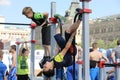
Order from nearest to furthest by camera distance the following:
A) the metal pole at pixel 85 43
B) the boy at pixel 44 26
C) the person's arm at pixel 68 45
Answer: the metal pole at pixel 85 43 < the person's arm at pixel 68 45 < the boy at pixel 44 26

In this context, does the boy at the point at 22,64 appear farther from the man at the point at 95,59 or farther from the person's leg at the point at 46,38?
the person's leg at the point at 46,38

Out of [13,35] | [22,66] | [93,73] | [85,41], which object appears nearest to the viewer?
[85,41]

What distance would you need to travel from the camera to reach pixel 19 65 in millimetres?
9430

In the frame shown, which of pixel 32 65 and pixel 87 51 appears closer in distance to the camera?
pixel 87 51

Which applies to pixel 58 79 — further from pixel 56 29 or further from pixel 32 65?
pixel 32 65

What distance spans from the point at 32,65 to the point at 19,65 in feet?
6.15

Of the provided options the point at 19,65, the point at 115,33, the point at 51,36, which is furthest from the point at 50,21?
the point at 115,33

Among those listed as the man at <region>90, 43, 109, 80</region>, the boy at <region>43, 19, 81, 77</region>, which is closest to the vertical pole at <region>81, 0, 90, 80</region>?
the boy at <region>43, 19, 81, 77</region>

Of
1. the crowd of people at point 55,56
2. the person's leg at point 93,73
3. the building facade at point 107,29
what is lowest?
the building facade at point 107,29

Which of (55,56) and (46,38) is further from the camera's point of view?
(46,38)

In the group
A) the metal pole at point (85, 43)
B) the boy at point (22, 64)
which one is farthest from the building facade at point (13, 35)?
the metal pole at point (85, 43)

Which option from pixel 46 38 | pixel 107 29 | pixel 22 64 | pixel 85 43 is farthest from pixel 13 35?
pixel 85 43

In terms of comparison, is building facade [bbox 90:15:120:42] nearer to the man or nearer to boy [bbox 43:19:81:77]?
the man

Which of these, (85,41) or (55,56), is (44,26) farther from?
(85,41)
